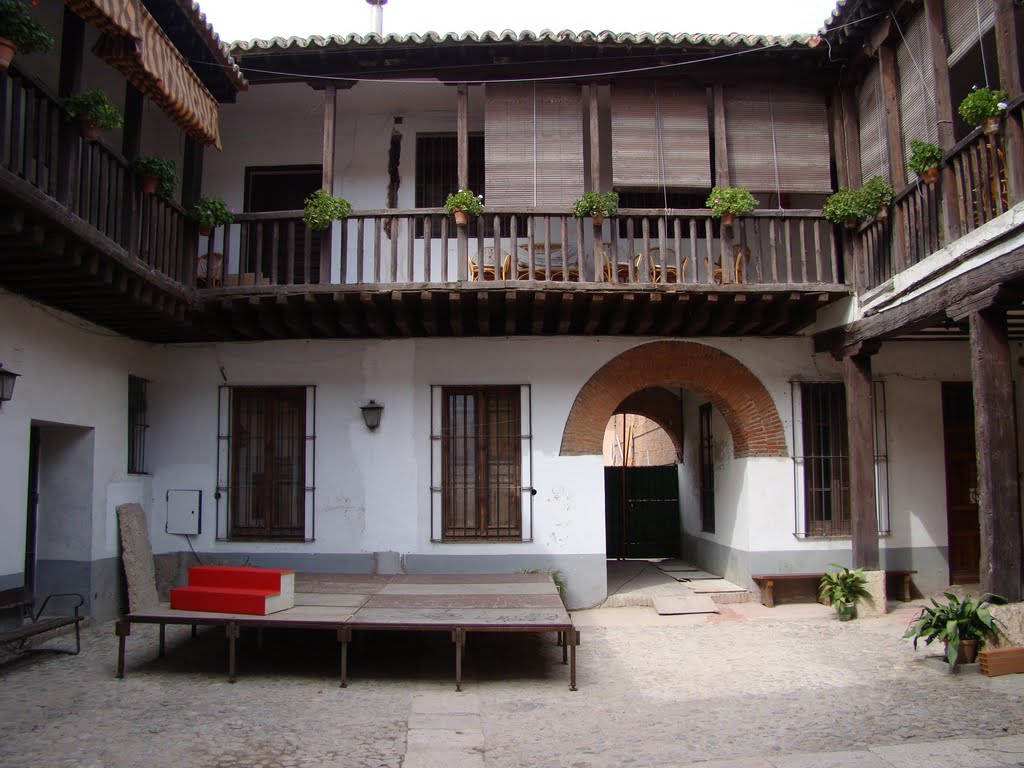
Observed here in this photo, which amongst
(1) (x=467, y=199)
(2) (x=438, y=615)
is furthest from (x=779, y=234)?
(2) (x=438, y=615)

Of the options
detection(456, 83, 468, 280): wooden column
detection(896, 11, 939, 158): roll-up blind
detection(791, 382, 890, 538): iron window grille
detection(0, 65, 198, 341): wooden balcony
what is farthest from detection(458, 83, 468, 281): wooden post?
detection(896, 11, 939, 158): roll-up blind

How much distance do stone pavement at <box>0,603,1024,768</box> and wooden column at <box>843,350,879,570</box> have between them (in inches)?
42.9

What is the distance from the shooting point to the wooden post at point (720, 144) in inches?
380

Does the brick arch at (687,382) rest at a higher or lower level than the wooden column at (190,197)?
lower

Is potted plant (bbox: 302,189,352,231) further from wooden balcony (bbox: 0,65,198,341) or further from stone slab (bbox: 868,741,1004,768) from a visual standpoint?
stone slab (bbox: 868,741,1004,768)

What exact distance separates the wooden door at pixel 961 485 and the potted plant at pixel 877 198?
3.20 m

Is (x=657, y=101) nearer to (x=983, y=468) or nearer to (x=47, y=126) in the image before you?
Answer: (x=983, y=468)

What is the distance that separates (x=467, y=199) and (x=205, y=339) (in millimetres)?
4137

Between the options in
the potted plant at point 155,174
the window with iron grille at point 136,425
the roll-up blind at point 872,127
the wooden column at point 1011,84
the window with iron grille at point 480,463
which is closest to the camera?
the wooden column at point 1011,84

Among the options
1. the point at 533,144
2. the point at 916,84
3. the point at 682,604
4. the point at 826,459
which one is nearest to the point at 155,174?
the point at 533,144

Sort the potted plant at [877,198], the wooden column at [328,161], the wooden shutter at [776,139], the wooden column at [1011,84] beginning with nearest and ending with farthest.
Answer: the wooden column at [1011,84], the potted plant at [877,198], the wooden column at [328,161], the wooden shutter at [776,139]

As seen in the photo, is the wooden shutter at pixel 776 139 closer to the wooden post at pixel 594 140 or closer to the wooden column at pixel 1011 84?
the wooden post at pixel 594 140

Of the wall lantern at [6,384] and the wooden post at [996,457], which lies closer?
the wooden post at [996,457]

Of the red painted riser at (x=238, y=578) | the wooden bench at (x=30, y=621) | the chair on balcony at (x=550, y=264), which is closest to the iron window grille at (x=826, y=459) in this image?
the chair on balcony at (x=550, y=264)
